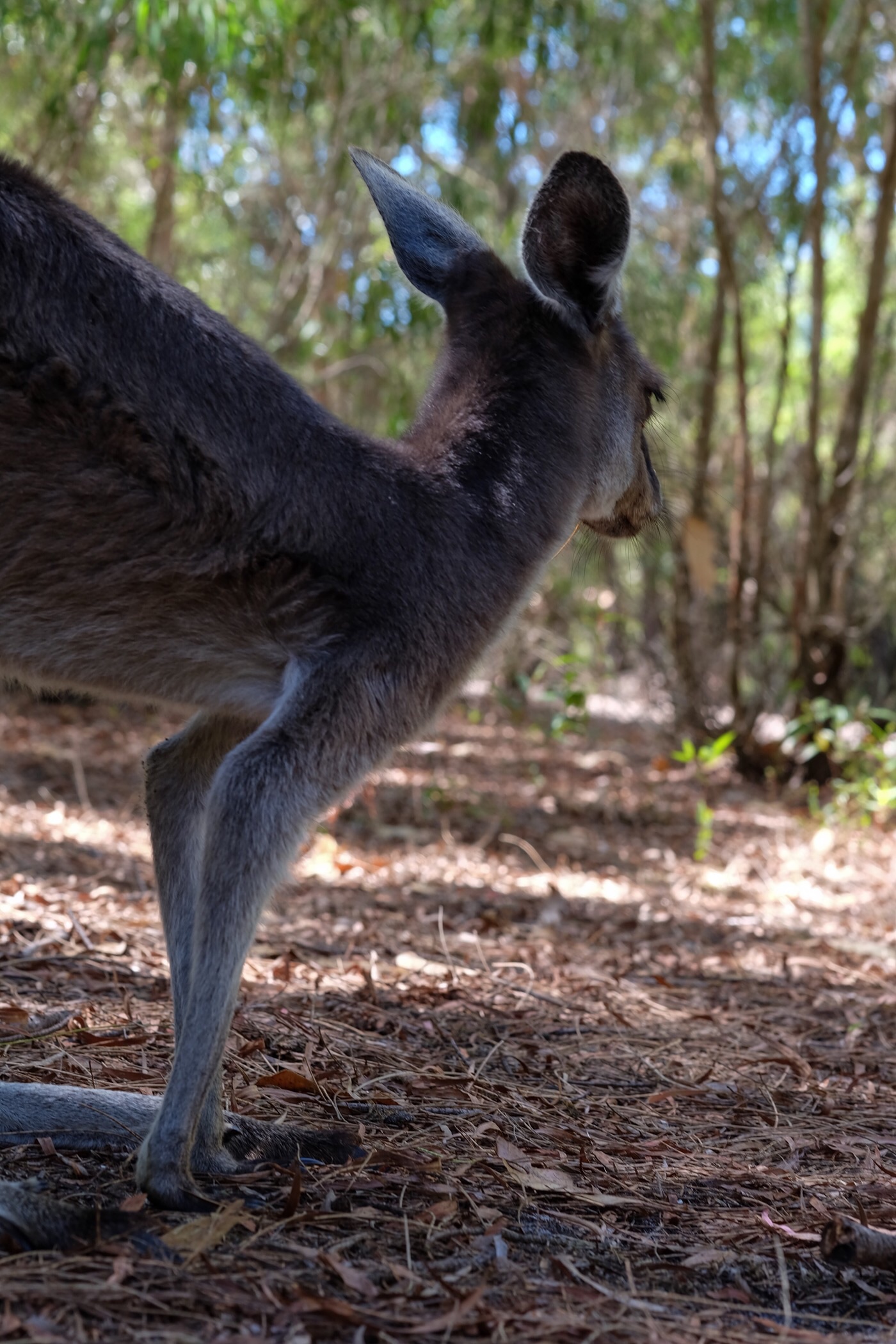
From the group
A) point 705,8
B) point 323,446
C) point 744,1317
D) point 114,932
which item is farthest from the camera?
point 705,8

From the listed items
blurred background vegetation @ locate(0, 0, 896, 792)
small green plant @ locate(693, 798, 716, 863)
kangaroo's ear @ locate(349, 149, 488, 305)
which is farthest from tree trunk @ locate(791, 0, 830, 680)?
kangaroo's ear @ locate(349, 149, 488, 305)

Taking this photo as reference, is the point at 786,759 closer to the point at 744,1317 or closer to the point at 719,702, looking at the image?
the point at 719,702

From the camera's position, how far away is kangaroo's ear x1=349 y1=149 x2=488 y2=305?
3174 millimetres

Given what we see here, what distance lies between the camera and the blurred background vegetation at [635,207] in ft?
26.7

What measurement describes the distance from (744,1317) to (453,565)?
4.84 ft

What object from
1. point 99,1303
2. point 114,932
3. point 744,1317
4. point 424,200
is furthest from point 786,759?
point 99,1303

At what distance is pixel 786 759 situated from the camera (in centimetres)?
883

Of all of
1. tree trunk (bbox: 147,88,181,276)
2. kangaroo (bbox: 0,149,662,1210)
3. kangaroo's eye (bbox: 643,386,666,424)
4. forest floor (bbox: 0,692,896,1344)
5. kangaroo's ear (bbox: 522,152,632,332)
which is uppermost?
tree trunk (bbox: 147,88,181,276)

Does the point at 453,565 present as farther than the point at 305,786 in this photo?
Yes

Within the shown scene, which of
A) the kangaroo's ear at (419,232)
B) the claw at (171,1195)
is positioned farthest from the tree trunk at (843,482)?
the claw at (171,1195)

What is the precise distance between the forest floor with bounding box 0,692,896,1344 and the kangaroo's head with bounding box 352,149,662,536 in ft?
5.00

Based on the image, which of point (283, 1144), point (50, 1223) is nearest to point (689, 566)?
point (283, 1144)

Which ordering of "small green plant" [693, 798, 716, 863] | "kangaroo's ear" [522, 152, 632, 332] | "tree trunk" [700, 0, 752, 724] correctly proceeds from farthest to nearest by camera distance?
"tree trunk" [700, 0, 752, 724], "small green plant" [693, 798, 716, 863], "kangaroo's ear" [522, 152, 632, 332]

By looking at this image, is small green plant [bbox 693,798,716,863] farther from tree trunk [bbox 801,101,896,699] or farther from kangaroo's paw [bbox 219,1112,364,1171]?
kangaroo's paw [bbox 219,1112,364,1171]
